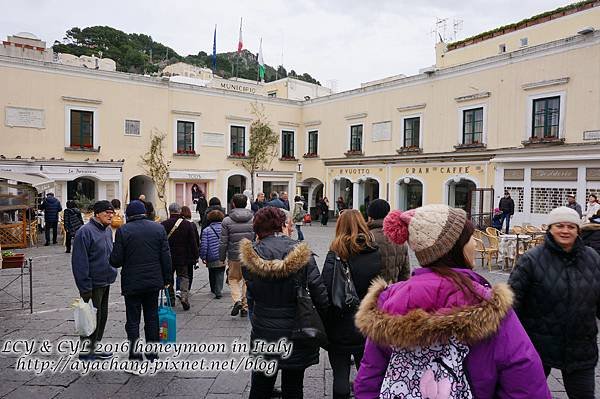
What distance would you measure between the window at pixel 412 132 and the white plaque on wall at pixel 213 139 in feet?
33.8

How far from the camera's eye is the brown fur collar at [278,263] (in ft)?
10.4

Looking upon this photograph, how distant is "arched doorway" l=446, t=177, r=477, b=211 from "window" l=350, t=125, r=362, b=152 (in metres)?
6.10

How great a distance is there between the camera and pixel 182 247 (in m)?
6.94

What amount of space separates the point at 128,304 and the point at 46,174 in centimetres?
1815

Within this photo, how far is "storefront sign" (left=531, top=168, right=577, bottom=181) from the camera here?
613 inches

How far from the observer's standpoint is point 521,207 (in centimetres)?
1706

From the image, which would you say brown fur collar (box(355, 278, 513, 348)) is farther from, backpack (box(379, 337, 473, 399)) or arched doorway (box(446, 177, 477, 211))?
arched doorway (box(446, 177, 477, 211))

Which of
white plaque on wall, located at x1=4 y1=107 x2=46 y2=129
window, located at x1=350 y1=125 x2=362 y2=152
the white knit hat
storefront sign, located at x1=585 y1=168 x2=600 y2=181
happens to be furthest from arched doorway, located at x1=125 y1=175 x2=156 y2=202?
the white knit hat

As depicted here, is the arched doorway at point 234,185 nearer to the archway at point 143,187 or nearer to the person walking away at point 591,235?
the archway at point 143,187

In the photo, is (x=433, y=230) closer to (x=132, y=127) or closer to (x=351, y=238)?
(x=351, y=238)

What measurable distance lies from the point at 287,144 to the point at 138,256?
80.1 feet

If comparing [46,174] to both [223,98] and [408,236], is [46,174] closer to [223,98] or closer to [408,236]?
[223,98]

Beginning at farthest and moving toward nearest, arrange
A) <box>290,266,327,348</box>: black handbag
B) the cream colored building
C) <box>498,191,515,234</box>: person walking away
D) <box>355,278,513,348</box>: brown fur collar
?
1. the cream colored building
2. <box>498,191,515,234</box>: person walking away
3. <box>290,266,327,348</box>: black handbag
4. <box>355,278,513,348</box>: brown fur collar

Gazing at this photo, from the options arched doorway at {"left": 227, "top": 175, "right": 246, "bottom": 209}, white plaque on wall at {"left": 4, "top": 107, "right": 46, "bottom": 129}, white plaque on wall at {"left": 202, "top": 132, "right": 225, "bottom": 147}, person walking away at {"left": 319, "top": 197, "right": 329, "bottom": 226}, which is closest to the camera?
white plaque on wall at {"left": 4, "top": 107, "right": 46, "bottom": 129}
